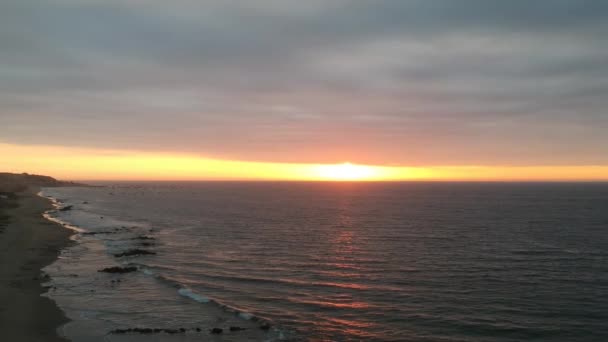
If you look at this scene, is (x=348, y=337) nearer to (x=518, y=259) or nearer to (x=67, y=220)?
(x=518, y=259)

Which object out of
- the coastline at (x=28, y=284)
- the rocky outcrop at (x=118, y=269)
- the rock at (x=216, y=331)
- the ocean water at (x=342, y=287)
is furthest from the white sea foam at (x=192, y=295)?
the rocky outcrop at (x=118, y=269)

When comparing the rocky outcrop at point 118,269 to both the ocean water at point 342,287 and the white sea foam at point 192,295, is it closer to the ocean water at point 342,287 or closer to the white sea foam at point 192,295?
the ocean water at point 342,287

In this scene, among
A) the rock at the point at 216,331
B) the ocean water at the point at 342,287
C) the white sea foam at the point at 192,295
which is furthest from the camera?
the white sea foam at the point at 192,295

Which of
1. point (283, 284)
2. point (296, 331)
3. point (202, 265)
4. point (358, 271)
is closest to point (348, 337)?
point (296, 331)

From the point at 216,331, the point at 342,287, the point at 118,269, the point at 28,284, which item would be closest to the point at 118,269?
the point at 118,269

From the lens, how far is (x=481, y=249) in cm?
5500

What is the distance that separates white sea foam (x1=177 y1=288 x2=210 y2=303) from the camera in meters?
31.3

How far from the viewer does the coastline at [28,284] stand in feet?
77.6

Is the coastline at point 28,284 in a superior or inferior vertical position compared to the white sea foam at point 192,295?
superior

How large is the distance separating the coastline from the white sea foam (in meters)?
8.52

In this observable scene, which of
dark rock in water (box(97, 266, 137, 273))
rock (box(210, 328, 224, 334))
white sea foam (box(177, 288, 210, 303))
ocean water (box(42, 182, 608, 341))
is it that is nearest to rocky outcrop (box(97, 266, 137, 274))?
dark rock in water (box(97, 266, 137, 273))

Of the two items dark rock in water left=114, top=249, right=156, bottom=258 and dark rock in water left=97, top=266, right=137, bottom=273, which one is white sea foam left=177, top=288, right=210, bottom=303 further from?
dark rock in water left=114, top=249, right=156, bottom=258

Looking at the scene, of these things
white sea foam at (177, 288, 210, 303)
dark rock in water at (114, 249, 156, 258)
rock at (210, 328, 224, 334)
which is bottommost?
dark rock in water at (114, 249, 156, 258)

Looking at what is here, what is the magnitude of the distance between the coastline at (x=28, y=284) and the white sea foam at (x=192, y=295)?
8519mm
